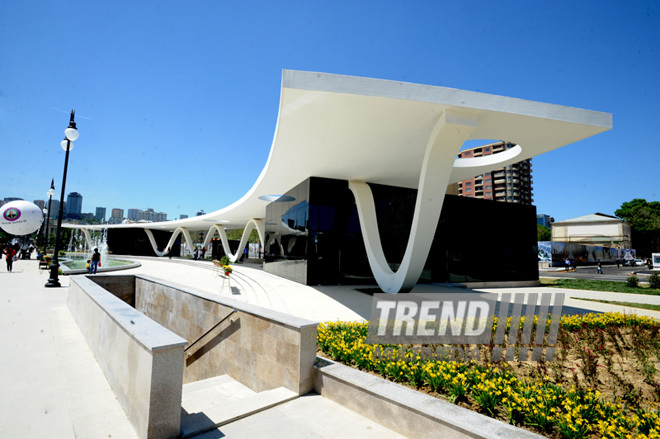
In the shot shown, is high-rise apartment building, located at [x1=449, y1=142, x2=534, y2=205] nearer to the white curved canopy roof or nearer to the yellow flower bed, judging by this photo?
the white curved canopy roof

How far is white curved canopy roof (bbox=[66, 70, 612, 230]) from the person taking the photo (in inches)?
311

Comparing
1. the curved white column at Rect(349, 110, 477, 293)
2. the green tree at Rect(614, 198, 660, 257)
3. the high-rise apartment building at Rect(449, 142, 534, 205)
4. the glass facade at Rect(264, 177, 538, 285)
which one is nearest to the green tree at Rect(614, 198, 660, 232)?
the green tree at Rect(614, 198, 660, 257)

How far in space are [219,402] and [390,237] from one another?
595 inches

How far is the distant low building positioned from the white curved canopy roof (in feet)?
287

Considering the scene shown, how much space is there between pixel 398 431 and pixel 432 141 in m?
8.25

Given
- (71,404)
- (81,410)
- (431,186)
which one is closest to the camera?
(81,410)

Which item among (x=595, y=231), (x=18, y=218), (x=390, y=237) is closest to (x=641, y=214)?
(x=595, y=231)

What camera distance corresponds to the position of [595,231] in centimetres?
7938

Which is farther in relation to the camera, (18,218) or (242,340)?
(18,218)

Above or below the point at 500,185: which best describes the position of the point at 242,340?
below

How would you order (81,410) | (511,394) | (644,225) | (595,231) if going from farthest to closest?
(595,231), (644,225), (81,410), (511,394)

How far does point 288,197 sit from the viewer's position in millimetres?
20688

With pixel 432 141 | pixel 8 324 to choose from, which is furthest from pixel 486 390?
pixel 8 324

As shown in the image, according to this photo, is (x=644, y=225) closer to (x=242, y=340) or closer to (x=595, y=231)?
(x=595, y=231)
